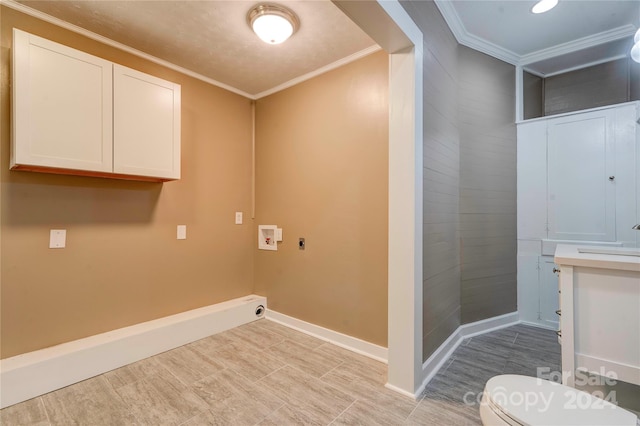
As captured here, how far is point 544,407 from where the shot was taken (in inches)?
41.5

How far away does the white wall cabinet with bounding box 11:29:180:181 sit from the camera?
1.77 m

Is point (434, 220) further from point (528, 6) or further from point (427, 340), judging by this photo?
point (528, 6)

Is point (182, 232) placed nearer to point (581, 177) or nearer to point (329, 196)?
point (329, 196)

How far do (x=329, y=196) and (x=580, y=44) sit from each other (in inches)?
117

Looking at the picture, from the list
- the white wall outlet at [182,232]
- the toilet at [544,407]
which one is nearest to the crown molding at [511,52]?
the toilet at [544,407]

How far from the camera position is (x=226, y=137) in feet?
10.4

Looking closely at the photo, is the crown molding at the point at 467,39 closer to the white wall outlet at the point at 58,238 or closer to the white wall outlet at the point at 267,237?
the white wall outlet at the point at 267,237

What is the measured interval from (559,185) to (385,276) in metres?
2.24

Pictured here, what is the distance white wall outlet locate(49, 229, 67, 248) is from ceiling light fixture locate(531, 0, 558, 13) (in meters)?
4.18

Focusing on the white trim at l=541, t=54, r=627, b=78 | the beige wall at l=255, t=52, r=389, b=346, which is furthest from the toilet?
the white trim at l=541, t=54, r=627, b=78

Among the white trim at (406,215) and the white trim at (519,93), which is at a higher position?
the white trim at (519,93)

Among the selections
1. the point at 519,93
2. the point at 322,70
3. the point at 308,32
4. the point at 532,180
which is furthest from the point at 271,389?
the point at 519,93

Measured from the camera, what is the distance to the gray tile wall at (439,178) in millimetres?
2018

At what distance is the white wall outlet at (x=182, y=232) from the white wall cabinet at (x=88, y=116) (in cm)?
58
